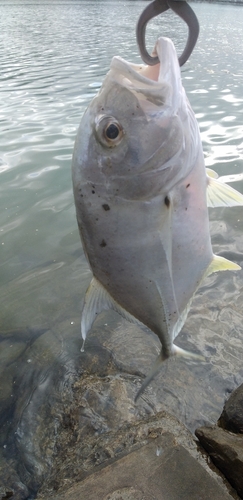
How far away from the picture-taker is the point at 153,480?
8.03ft

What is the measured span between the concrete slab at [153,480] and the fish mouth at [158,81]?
2.02m

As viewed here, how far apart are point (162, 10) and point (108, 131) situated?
0.66 meters

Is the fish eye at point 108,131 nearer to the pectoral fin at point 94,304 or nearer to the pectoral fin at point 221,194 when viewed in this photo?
the pectoral fin at point 221,194

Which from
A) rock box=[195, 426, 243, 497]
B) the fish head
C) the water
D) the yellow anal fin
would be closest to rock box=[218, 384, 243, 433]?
rock box=[195, 426, 243, 497]

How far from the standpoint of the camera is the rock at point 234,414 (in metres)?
3.00

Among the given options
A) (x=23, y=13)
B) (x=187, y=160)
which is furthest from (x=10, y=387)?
(x=23, y=13)

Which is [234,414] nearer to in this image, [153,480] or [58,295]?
[153,480]

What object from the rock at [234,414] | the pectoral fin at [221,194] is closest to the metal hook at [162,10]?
the pectoral fin at [221,194]

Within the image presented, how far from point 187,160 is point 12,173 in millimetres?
6278

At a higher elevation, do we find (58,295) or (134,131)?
(134,131)

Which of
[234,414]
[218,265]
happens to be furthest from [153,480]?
[218,265]

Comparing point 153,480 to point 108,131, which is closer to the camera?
point 108,131

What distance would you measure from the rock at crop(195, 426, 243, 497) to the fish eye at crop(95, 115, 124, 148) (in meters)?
1.98

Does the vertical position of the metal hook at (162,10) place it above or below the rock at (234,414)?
above
